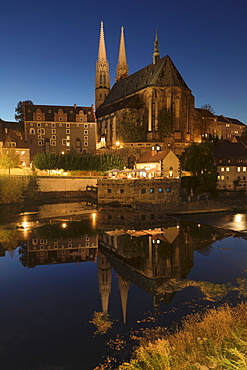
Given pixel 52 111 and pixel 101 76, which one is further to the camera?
pixel 101 76

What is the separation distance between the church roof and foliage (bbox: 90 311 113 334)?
277 feet

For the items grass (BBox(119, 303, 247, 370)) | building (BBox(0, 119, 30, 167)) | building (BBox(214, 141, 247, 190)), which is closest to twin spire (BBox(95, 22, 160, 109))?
building (BBox(0, 119, 30, 167))

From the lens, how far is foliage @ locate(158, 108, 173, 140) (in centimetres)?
8756

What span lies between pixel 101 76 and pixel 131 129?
53515 mm

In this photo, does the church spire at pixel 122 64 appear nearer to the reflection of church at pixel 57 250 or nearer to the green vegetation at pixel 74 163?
the green vegetation at pixel 74 163

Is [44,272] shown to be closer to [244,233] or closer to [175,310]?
[175,310]

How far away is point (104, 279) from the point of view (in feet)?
80.6

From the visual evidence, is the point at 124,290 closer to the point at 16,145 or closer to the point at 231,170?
the point at 231,170

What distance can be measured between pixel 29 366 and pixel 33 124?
8229cm

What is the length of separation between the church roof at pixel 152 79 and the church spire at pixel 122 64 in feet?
41.8

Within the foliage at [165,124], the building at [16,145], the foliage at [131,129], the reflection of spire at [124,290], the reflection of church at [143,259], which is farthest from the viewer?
the foliage at [131,129]

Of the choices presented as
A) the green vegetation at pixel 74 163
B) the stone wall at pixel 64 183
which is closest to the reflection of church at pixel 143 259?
the stone wall at pixel 64 183

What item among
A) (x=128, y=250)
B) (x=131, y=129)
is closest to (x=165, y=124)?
(x=131, y=129)

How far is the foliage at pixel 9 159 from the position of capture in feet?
226
